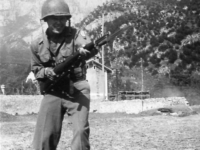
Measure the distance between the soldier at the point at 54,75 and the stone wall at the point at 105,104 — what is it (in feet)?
69.8

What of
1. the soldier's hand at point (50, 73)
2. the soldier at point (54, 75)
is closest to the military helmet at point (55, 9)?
the soldier at point (54, 75)

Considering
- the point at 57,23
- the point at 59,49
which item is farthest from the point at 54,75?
the point at 57,23

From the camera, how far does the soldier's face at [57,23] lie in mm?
4957

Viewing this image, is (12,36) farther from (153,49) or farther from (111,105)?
(111,105)

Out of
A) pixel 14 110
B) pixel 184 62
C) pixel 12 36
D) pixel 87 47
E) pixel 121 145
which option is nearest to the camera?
pixel 87 47

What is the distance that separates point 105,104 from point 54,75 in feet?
84.8

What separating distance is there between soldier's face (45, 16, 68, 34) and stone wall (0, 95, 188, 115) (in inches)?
842

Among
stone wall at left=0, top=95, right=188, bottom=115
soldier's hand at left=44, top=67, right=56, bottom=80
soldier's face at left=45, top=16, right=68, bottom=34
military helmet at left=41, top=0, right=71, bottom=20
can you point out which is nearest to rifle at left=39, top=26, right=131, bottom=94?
soldier's hand at left=44, top=67, right=56, bottom=80

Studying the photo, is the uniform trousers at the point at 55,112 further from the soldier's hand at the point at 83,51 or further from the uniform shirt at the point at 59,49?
the soldier's hand at the point at 83,51

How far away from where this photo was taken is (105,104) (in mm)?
30672

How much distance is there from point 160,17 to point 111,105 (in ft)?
164

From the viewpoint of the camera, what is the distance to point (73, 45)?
16.5ft

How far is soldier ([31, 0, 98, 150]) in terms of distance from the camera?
4910mm

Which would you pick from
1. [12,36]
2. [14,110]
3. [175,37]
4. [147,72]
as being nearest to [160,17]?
[175,37]
